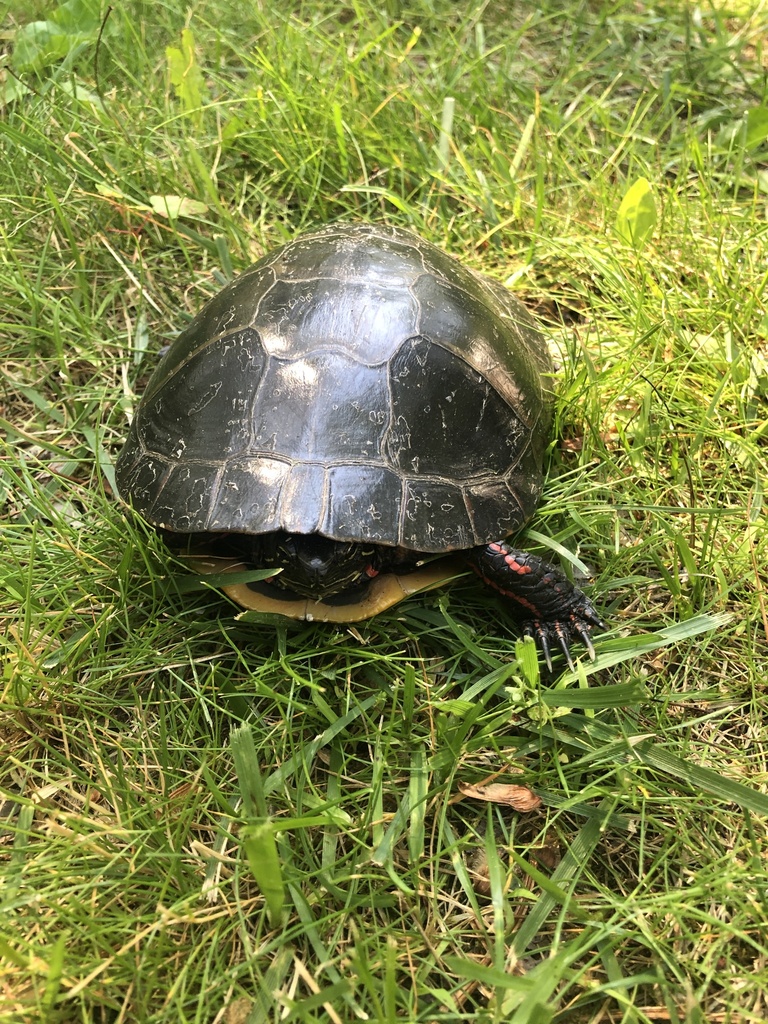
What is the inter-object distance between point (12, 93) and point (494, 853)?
3.42 metres

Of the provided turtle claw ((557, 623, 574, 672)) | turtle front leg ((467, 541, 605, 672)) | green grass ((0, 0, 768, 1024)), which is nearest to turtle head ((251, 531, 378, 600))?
green grass ((0, 0, 768, 1024))

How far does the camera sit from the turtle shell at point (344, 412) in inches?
74.7

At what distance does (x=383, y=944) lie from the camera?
162cm

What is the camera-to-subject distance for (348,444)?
6.31 feet

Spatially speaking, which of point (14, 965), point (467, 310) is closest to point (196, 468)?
point (467, 310)

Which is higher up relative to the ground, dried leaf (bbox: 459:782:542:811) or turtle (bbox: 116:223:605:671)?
turtle (bbox: 116:223:605:671)

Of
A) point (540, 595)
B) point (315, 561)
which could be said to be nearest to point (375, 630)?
point (315, 561)

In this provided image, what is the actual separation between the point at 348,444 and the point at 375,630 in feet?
1.84

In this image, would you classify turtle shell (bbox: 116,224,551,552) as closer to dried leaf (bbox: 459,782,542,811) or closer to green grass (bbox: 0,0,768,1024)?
green grass (bbox: 0,0,768,1024)

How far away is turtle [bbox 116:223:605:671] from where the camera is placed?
190cm

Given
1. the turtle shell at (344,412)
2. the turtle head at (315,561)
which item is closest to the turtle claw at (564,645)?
the turtle shell at (344,412)

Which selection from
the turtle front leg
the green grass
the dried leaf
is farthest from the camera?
the turtle front leg

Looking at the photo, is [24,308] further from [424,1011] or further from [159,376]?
[424,1011]

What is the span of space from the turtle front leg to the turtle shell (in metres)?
0.08
